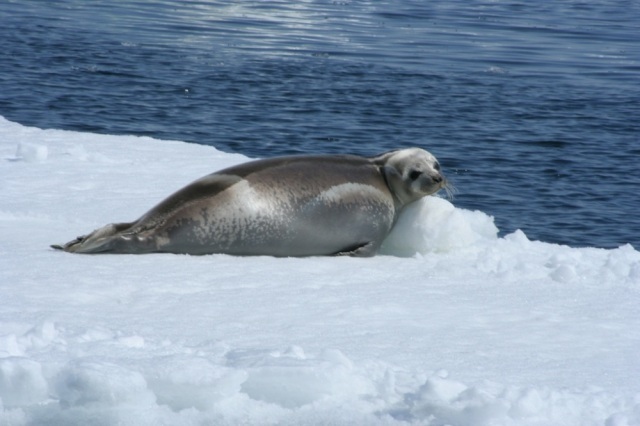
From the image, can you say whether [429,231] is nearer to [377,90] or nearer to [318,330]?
[318,330]

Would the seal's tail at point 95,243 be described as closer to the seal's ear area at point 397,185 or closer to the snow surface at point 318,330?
the snow surface at point 318,330

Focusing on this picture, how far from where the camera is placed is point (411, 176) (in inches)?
240

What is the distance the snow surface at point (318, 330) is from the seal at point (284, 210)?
0.10 meters

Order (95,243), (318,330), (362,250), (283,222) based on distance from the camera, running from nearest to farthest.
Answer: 1. (318,330)
2. (95,243)
3. (283,222)
4. (362,250)

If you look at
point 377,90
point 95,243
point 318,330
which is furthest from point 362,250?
point 377,90

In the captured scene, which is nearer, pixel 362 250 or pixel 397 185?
pixel 362 250

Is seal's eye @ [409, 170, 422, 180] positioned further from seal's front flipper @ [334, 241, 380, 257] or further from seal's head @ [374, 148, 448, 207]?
seal's front flipper @ [334, 241, 380, 257]

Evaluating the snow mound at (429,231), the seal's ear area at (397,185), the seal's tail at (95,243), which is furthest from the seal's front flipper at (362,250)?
the seal's tail at (95,243)

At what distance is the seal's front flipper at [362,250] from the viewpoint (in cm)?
582

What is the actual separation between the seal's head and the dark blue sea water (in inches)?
118

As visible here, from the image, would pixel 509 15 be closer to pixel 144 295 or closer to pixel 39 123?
pixel 39 123

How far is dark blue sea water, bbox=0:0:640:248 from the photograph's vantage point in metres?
10.6

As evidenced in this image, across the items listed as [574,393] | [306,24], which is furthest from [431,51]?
[574,393]

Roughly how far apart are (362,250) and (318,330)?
5.11ft
